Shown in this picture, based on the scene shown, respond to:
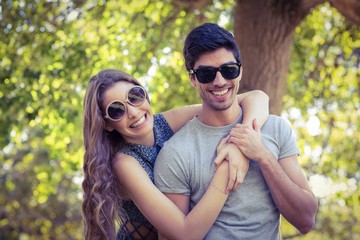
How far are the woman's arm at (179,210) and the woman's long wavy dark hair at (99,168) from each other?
220 millimetres

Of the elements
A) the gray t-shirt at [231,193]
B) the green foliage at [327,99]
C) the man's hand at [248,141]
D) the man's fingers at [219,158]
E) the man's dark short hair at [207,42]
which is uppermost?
the man's dark short hair at [207,42]

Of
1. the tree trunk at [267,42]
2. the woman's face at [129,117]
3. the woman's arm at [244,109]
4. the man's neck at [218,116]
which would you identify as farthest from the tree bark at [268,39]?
the woman's face at [129,117]

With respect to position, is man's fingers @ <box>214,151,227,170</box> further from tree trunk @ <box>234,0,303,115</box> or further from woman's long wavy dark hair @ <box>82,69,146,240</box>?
tree trunk @ <box>234,0,303,115</box>

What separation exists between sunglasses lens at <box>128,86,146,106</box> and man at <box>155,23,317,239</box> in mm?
296

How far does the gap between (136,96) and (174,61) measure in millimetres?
4660

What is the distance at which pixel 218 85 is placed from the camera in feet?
11.2

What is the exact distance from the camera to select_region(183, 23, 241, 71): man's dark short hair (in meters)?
3.45

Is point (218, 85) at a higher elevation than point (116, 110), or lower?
higher

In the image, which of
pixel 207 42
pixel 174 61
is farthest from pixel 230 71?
pixel 174 61

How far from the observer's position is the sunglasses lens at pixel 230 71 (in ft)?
11.3

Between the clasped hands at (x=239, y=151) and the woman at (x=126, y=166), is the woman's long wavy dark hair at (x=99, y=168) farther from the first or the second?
the clasped hands at (x=239, y=151)

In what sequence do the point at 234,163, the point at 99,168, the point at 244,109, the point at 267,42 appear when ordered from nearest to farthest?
1. the point at 234,163
2. the point at 99,168
3. the point at 244,109
4. the point at 267,42

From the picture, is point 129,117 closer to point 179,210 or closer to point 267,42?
point 179,210

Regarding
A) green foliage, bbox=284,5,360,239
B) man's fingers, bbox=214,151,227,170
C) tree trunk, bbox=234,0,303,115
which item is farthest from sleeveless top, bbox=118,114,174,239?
green foliage, bbox=284,5,360,239
